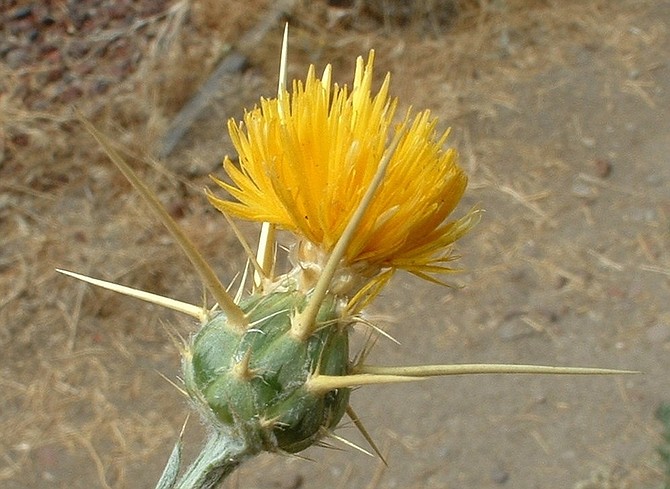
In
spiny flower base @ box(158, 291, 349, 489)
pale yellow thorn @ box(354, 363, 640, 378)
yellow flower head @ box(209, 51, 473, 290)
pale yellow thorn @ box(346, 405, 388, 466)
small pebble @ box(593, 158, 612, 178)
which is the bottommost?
small pebble @ box(593, 158, 612, 178)

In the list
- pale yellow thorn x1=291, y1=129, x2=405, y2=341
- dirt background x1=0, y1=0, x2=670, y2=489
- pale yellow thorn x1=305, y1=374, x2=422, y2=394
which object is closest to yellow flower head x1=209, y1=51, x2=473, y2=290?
pale yellow thorn x1=291, y1=129, x2=405, y2=341

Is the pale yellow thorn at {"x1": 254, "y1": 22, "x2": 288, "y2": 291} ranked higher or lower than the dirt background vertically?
higher

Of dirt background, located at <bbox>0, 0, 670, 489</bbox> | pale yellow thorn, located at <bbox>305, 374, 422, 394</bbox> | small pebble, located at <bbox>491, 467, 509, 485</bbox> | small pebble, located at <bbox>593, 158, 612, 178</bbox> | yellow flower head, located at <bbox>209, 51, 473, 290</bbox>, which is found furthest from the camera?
small pebble, located at <bbox>593, 158, 612, 178</bbox>

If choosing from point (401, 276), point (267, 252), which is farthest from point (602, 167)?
point (267, 252)

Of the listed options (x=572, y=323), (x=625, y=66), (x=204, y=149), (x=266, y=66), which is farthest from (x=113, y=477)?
(x=625, y=66)

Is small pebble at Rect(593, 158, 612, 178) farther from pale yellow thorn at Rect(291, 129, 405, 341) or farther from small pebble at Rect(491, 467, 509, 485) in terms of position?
pale yellow thorn at Rect(291, 129, 405, 341)

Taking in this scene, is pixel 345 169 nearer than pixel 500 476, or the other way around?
pixel 345 169

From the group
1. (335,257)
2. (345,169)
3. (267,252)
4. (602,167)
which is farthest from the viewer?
(602,167)

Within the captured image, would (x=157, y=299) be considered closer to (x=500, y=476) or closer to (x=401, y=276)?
(x=500, y=476)
